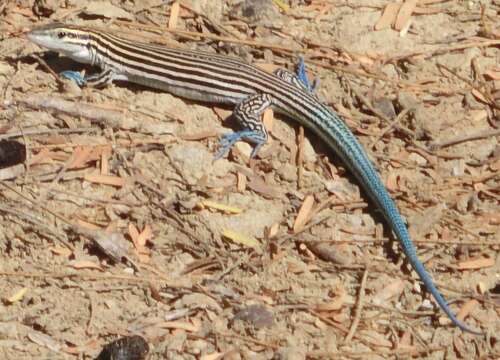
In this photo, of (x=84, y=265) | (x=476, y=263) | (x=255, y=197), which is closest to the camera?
(x=84, y=265)

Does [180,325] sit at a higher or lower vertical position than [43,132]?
lower

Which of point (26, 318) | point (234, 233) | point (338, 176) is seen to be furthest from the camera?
point (338, 176)

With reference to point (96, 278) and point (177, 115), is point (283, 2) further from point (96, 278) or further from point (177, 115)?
point (96, 278)

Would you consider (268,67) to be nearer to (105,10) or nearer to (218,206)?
(105,10)

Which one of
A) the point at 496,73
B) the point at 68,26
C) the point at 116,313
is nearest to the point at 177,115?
the point at 68,26

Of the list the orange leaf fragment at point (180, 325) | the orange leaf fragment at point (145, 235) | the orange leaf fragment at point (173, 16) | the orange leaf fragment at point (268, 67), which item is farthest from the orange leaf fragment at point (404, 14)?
the orange leaf fragment at point (180, 325)

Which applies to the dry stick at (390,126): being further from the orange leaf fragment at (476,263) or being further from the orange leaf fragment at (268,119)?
the orange leaf fragment at (476,263)

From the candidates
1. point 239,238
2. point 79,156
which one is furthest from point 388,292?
point 79,156
